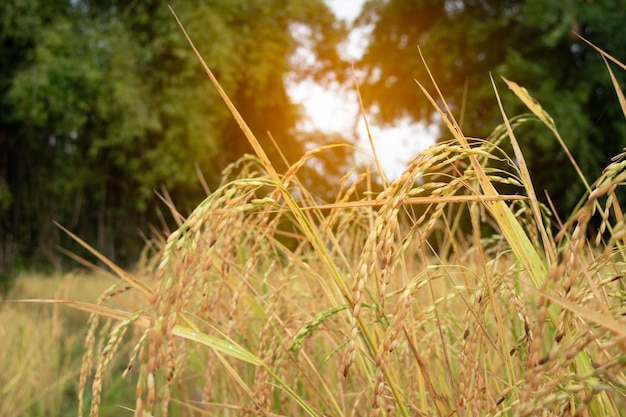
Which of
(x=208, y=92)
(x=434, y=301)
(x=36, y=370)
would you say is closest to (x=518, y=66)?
(x=208, y=92)

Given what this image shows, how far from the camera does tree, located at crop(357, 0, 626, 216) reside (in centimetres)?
995

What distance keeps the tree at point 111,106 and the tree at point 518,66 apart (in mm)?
2723

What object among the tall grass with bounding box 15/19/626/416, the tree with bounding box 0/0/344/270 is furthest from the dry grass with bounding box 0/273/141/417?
the tree with bounding box 0/0/344/270

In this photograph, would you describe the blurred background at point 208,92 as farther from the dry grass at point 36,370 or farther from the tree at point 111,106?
the dry grass at point 36,370

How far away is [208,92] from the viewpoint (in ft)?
40.0

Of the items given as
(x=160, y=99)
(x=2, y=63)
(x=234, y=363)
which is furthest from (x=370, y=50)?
(x=234, y=363)

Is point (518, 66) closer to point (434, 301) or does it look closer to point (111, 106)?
point (111, 106)

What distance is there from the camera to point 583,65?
37.4 ft

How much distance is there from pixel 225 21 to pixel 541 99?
728 centimetres

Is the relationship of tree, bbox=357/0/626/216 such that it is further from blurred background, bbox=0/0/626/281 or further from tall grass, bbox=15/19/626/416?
tall grass, bbox=15/19/626/416

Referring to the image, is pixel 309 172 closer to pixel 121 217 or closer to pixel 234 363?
pixel 121 217

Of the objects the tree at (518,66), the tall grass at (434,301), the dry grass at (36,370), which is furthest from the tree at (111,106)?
the tall grass at (434,301)

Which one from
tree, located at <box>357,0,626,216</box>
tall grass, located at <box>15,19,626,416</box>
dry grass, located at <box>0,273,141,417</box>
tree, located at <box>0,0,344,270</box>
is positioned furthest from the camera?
tree, located at <box>0,0,344,270</box>

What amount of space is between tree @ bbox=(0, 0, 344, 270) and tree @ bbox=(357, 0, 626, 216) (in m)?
2.72
